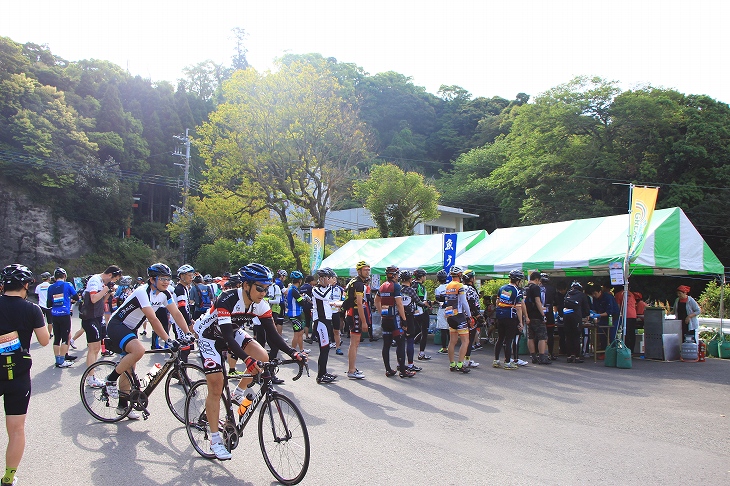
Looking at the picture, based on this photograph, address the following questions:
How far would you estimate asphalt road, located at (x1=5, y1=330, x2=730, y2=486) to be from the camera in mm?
5148

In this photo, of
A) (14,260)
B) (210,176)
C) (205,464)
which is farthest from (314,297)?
(14,260)

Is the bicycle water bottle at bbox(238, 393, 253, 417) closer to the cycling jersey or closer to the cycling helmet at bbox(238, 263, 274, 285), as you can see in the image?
the cycling helmet at bbox(238, 263, 274, 285)

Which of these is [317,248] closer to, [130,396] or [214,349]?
[130,396]

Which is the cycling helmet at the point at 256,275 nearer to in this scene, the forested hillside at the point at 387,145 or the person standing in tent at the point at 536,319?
the person standing in tent at the point at 536,319

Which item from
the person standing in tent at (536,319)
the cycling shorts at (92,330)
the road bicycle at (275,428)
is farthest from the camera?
the person standing in tent at (536,319)

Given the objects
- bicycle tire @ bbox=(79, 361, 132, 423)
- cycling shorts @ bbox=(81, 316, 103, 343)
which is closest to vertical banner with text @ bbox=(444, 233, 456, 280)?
cycling shorts @ bbox=(81, 316, 103, 343)

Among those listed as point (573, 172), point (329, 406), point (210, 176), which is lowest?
point (329, 406)

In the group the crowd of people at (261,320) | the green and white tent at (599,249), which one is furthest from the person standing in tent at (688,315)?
the green and white tent at (599,249)

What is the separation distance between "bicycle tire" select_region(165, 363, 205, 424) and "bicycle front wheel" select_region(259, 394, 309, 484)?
4.67 feet

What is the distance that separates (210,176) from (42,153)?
22609 millimetres

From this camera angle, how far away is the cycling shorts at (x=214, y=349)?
5258 millimetres

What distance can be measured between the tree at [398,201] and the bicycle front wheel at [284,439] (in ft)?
93.6

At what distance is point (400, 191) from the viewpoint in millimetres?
33344

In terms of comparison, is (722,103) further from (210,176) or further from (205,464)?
(205,464)
